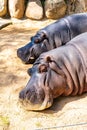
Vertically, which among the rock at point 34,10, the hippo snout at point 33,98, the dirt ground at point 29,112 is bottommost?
the dirt ground at point 29,112

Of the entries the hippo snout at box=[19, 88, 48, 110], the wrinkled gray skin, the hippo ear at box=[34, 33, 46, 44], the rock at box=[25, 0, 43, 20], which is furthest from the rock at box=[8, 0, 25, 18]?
the hippo snout at box=[19, 88, 48, 110]

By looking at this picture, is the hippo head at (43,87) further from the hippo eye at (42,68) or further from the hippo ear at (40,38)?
the hippo ear at (40,38)

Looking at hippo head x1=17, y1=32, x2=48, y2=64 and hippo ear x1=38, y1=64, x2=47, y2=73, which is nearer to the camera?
hippo ear x1=38, y1=64, x2=47, y2=73

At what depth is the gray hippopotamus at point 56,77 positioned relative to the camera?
9.54 feet

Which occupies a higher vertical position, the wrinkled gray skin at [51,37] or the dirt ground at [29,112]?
the wrinkled gray skin at [51,37]

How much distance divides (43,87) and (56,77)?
0.62 feet

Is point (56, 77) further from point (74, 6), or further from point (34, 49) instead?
point (74, 6)

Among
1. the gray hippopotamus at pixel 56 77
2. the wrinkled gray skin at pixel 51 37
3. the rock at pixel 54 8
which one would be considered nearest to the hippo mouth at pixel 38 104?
the gray hippopotamus at pixel 56 77

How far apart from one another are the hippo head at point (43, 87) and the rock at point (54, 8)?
11.4 ft

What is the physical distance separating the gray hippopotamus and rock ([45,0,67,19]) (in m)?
3.21

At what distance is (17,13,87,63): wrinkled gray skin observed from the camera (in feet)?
13.6

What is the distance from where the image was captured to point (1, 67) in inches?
156

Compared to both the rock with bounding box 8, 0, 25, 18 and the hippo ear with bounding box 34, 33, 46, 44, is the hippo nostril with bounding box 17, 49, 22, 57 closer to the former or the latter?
the hippo ear with bounding box 34, 33, 46, 44

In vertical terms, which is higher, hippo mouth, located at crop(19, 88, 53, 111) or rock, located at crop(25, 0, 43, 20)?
rock, located at crop(25, 0, 43, 20)
